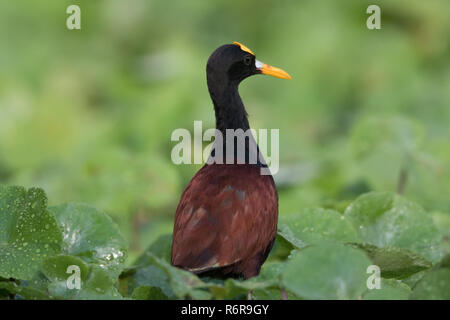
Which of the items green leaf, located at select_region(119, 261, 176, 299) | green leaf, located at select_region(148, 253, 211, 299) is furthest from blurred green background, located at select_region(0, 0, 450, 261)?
green leaf, located at select_region(148, 253, 211, 299)

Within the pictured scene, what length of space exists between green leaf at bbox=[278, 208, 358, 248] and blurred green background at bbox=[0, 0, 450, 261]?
0.79 m

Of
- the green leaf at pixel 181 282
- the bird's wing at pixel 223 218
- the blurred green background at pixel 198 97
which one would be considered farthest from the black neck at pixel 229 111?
the blurred green background at pixel 198 97

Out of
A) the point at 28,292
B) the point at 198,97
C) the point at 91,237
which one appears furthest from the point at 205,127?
the point at 28,292

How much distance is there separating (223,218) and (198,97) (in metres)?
2.60

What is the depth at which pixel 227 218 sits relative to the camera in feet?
4.53

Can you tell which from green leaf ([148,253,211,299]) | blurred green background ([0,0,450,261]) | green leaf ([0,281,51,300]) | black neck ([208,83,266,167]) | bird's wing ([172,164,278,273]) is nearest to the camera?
green leaf ([148,253,211,299])

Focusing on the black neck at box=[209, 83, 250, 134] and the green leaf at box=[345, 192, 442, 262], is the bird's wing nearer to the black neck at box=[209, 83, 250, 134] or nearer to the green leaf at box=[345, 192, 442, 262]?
the black neck at box=[209, 83, 250, 134]

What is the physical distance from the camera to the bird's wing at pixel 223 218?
1344 mm

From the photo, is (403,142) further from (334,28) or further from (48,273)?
(334,28)

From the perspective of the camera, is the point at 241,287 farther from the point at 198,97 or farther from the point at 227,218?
the point at 198,97

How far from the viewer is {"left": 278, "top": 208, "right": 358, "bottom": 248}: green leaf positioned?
5.02 feet

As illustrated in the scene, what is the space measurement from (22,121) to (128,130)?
55 cm

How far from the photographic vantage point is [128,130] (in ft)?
11.7

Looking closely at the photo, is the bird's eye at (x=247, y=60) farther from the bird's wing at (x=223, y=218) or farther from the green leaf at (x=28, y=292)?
the green leaf at (x=28, y=292)
